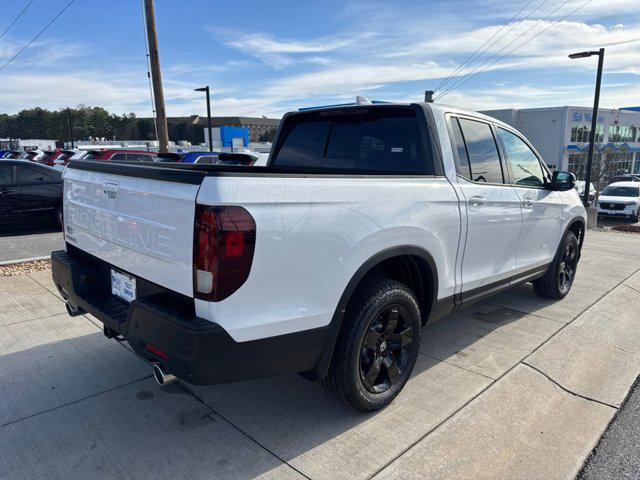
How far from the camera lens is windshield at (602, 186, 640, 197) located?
21922 millimetres

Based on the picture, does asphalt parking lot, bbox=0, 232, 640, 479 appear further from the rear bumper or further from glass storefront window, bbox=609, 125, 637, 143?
glass storefront window, bbox=609, 125, 637, 143

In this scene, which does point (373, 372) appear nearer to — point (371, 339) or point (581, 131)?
point (371, 339)

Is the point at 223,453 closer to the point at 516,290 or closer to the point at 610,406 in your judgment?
the point at 610,406

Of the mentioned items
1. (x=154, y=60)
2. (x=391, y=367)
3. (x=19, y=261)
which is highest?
(x=154, y=60)

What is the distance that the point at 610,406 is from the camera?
3.14 m

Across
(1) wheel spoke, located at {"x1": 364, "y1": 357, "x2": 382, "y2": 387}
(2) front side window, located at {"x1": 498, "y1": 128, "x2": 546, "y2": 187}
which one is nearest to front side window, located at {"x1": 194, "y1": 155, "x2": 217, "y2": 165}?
(2) front side window, located at {"x1": 498, "y1": 128, "x2": 546, "y2": 187}

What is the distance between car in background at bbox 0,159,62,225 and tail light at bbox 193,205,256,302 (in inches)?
328

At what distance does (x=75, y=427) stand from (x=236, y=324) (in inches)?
57.4

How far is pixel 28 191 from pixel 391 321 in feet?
28.0

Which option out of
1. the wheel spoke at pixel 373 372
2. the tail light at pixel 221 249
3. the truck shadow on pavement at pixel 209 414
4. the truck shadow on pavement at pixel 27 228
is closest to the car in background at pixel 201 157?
the truck shadow on pavement at pixel 27 228

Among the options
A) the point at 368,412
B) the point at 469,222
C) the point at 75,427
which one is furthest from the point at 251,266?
the point at 469,222

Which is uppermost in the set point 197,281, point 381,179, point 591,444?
point 381,179

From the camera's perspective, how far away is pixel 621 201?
68.7ft

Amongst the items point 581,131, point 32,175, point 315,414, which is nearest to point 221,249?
point 315,414
